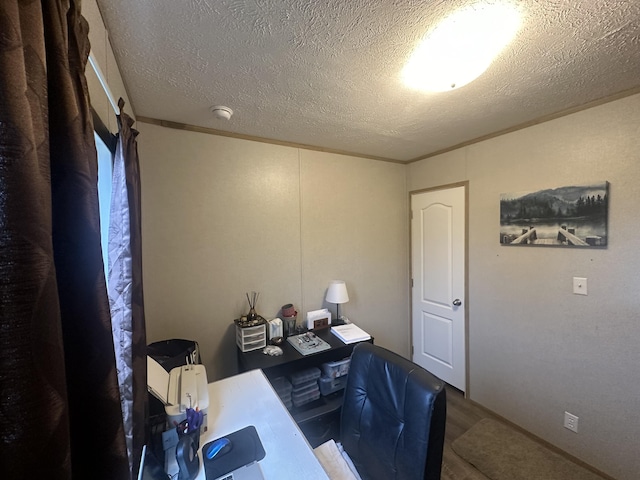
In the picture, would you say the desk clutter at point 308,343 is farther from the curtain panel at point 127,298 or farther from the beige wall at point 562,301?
the beige wall at point 562,301

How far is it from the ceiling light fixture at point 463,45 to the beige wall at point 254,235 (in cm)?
135

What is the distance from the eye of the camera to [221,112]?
1715mm

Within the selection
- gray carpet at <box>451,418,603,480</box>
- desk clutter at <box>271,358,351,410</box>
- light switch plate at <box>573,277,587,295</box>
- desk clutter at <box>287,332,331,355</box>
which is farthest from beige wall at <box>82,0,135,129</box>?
gray carpet at <box>451,418,603,480</box>

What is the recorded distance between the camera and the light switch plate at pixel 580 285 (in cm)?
174

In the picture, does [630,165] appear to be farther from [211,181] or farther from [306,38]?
[211,181]

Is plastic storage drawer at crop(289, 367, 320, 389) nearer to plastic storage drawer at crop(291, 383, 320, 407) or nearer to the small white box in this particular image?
plastic storage drawer at crop(291, 383, 320, 407)

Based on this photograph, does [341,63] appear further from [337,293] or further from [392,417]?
[337,293]

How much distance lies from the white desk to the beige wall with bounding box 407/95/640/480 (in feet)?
6.43

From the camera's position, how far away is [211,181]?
81.4 inches

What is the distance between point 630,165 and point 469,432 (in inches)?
85.4

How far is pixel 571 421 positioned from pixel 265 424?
7.09ft

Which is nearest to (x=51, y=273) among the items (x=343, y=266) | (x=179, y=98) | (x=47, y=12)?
(x=47, y=12)

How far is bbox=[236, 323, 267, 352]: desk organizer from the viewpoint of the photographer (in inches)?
77.6

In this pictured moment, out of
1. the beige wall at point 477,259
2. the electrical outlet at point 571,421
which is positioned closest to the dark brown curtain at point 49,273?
the beige wall at point 477,259
